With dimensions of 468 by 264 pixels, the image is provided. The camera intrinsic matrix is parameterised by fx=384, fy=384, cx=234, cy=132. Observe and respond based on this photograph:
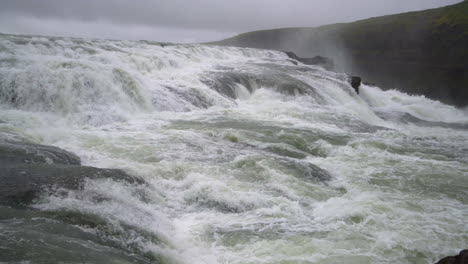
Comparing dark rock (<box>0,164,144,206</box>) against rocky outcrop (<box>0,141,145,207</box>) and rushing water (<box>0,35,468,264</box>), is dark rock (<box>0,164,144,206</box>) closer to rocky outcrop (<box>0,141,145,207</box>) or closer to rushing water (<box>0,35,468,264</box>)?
rocky outcrop (<box>0,141,145,207</box>)

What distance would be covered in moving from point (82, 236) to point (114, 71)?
10.9 m

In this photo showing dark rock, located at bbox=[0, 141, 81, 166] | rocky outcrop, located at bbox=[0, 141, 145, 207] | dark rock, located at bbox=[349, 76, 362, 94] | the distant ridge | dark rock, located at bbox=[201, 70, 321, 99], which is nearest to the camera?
rocky outcrop, located at bbox=[0, 141, 145, 207]

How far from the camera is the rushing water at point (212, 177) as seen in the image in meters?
4.80

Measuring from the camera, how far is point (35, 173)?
220 inches

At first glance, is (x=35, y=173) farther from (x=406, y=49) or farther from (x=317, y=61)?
(x=406, y=49)

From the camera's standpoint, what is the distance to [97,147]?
9055mm

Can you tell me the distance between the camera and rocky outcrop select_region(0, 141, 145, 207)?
4957 millimetres

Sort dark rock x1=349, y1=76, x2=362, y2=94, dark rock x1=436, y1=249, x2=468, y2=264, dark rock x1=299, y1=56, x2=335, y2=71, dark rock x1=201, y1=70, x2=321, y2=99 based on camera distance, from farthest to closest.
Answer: dark rock x1=299, y1=56, x2=335, y2=71, dark rock x1=349, y1=76, x2=362, y2=94, dark rock x1=201, y1=70, x2=321, y2=99, dark rock x1=436, y1=249, x2=468, y2=264

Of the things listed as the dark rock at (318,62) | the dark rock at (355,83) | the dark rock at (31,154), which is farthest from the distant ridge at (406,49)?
the dark rock at (31,154)

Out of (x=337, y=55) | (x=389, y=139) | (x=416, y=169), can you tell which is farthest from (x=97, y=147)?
(x=337, y=55)

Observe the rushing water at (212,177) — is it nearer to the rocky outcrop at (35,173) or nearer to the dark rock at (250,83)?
the rocky outcrop at (35,173)

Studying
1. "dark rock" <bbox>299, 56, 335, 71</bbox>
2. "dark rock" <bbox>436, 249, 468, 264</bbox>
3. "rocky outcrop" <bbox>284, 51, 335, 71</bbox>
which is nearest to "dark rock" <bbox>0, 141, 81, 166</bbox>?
"dark rock" <bbox>436, 249, 468, 264</bbox>

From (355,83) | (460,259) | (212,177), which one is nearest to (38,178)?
(212,177)

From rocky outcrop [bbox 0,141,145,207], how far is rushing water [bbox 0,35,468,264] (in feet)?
0.65
